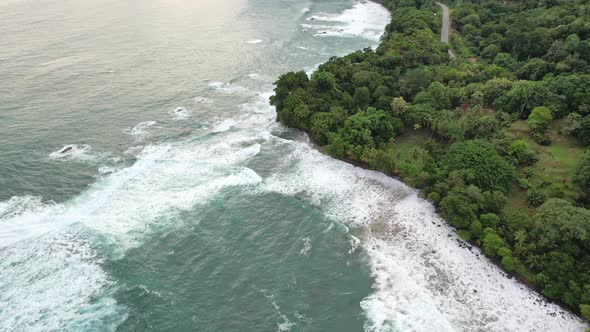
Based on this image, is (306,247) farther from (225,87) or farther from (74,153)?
(225,87)

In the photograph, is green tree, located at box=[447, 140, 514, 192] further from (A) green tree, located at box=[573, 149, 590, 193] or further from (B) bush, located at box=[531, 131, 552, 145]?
(B) bush, located at box=[531, 131, 552, 145]

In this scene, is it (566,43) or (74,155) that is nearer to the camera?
(74,155)

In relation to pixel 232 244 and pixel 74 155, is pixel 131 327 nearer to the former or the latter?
pixel 232 244

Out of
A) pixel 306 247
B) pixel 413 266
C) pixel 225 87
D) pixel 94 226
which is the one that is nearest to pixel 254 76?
pixel 225 87


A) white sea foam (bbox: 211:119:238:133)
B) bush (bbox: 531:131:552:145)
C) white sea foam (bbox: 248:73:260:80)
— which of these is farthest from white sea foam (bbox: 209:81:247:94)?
bush (bbox: 531:131:552:145)

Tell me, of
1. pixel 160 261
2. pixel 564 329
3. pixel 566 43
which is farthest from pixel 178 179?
pixel 566 43

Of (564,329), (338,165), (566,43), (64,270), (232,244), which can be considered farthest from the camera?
(566,43)

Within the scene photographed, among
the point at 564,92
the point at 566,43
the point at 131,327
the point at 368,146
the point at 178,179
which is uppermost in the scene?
the point at 566,43
